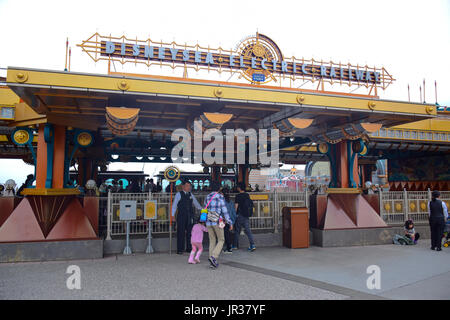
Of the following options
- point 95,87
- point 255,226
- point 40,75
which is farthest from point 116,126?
point 255,226

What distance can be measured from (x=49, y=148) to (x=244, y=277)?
655cm

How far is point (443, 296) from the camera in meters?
5.09

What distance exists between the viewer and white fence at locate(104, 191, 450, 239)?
30.2 feet

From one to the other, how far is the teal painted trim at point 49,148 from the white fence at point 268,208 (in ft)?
5.56

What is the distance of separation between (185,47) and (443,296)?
414 inches

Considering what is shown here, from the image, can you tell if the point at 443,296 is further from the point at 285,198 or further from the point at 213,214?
the point at 285,198

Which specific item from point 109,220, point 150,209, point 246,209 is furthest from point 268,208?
point 109,220

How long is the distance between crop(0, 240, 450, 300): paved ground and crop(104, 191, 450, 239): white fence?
120 cm

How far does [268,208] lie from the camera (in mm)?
10688

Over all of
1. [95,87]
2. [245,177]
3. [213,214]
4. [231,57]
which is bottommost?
[213,214]

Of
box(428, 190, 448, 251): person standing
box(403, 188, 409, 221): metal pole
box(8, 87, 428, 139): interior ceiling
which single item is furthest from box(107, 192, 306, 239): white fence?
box(403, 188, 409, 221): metal pole

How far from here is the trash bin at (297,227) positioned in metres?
9.64

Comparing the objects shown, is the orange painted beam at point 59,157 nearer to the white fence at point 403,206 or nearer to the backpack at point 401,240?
the backpack at point 401,240

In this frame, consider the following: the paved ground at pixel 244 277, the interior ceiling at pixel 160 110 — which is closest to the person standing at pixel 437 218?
the paved ground at pixel 244 277
